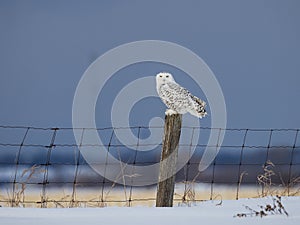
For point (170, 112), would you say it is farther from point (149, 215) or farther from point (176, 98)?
point (149, 215)

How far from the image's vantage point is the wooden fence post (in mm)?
7418

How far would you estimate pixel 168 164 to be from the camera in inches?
292

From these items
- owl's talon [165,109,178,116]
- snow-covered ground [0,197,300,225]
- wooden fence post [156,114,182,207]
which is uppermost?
owl's talon [165,109,178,116]

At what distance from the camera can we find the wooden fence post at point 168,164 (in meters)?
7.42

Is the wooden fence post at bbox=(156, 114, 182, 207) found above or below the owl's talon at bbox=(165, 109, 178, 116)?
below

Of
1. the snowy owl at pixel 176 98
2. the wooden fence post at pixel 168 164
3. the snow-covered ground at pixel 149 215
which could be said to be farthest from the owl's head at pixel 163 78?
the snow-covered ground at pixel 149 215

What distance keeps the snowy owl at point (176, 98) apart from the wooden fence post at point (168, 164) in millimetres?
231

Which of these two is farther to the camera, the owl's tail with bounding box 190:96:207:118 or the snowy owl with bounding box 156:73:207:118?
the owl's tail with bounding box 190:96:207:118

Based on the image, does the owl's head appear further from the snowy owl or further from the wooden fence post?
the wooden fence post

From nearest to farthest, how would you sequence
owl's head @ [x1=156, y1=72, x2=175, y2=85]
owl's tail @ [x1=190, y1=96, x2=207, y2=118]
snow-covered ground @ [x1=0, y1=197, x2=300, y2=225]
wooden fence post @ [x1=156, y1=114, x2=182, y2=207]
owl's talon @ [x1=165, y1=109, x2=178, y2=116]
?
1. snow-covered ground @ [x1=0, y1=197, x2=300, y2=225]
2. wooden fence post @ [x1=156, y1=114, x2=182, y2=207]
3. owl's talon @ [x1=165, y1=109, x2=178, y2=116]
4. owl's tail @ [x1=190, y1=96, x2=207, y2=118]
5. owl's head @ [x1=156, y1=72, x2=175, y2=85]

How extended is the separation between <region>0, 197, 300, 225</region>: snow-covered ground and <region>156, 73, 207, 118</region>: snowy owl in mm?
1088

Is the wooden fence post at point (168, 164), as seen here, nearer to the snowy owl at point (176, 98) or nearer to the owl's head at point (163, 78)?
the snowy owl at point (176, 98)

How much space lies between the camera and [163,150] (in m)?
7.46

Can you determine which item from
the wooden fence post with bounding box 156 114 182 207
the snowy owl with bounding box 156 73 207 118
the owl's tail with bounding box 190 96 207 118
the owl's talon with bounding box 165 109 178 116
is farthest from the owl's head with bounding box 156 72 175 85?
the wooden fence post with bounding box 156 114 182 207
